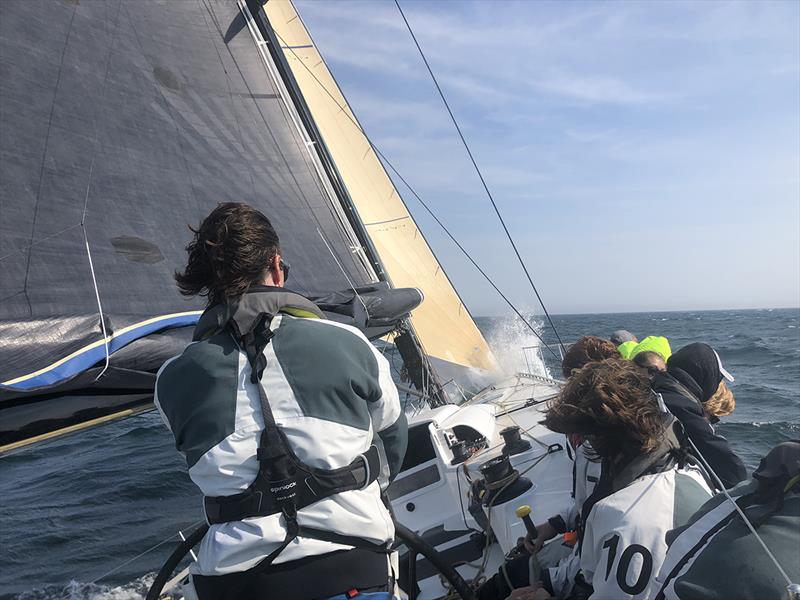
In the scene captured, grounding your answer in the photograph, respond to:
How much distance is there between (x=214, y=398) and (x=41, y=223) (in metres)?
1.96

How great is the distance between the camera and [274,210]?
422 centimetres

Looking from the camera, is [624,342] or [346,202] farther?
[346,202]

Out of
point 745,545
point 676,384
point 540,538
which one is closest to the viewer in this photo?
point 745,545

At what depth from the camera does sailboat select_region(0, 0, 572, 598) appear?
7.47 feet

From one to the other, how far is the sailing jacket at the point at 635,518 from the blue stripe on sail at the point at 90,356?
63.4 inches

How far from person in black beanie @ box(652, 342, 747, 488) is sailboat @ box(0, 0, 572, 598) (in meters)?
0.67

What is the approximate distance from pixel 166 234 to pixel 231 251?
213 centimetres

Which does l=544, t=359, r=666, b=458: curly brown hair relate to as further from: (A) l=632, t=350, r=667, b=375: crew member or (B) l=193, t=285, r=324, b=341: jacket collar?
(A) l=632, t=350, r=667, b=375: crew member

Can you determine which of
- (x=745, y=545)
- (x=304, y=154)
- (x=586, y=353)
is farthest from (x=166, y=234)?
(x=745, y=545)

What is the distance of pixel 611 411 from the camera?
1.72 m

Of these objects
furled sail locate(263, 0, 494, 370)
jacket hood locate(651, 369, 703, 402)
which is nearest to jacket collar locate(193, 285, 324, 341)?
jacket hood locate(651, 369, 703, 402)

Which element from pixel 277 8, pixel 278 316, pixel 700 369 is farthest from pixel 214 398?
pixel 277 8

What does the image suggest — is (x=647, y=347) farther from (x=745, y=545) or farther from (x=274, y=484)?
(x=274, y=484)

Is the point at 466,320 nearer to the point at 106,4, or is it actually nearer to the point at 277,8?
the point at 277,8
